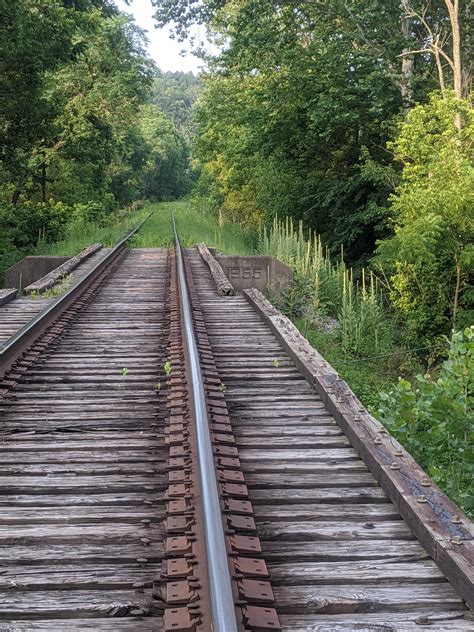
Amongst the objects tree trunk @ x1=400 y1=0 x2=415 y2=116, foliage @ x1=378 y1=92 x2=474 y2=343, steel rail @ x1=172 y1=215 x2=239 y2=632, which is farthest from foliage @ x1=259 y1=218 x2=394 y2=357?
tree trunk @ x1=400 y1=0 x2=415 y2=116

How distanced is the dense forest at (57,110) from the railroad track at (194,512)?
38.8 ft

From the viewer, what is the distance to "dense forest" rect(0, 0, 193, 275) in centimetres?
→ 1536

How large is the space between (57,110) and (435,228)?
1066 centimetres

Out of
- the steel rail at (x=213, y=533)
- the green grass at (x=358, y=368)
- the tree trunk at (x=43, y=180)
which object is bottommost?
the green grass at (x=358, y=368)

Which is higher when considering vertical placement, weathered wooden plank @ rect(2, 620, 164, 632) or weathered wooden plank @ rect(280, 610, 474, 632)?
weathered wooden plank @ rect(2, 620, 164, 632)

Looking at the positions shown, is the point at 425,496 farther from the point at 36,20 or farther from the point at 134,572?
the point at 36,20

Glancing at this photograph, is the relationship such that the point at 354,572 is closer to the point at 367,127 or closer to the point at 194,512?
the point at 194,512

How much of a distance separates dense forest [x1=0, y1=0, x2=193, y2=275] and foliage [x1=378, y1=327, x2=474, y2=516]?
12.6 m

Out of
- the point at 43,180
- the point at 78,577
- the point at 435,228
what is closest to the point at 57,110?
the point at 43,180

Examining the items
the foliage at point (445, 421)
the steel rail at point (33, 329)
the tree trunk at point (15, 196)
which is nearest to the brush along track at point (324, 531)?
the foliage at point (445, 421)

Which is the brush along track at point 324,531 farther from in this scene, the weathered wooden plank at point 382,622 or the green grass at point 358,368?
the green grass at point 358,368

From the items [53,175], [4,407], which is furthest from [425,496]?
[53,175]

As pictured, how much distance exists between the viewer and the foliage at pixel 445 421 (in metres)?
4.45

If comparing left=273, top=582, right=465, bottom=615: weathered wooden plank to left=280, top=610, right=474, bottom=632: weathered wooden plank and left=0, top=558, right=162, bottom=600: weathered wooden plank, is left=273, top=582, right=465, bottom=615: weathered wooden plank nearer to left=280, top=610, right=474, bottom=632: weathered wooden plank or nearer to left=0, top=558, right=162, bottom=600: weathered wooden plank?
left=280, top=610, right=474, bottom=632: weathered wooden plank
